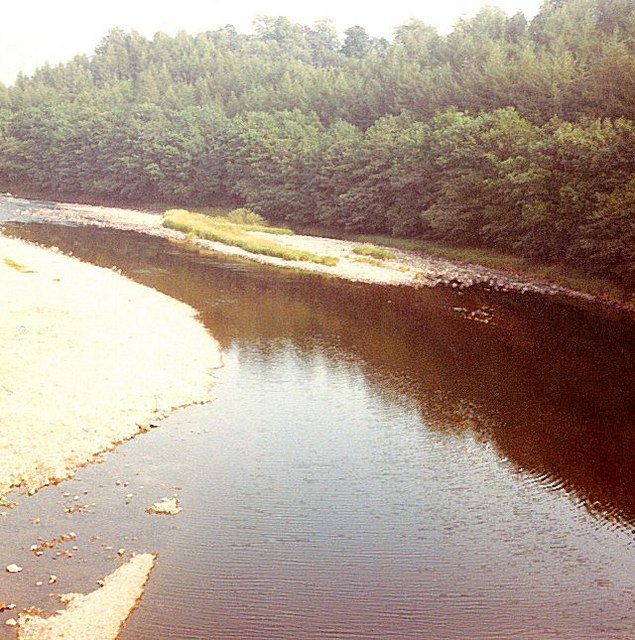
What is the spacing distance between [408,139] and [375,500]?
189ft

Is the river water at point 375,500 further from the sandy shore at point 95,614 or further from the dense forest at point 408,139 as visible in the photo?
the dense forest at point 408,139

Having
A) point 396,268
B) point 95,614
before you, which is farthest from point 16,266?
point 95,614

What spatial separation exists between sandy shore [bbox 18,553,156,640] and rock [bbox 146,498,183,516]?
2.72 meters

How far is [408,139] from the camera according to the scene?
73.7 meters

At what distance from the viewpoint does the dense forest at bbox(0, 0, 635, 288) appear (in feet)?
171

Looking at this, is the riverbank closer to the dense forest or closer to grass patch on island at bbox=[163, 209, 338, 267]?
grass patch on island at bbox=[163, 209, 338, 267]

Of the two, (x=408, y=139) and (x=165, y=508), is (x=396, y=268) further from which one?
(x=165, y=508)

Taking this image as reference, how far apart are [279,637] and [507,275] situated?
4445 cm

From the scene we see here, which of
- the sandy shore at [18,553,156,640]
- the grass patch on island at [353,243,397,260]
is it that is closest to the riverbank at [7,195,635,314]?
the grass patch on island at [353,243,397,260]

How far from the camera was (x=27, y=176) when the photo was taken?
126 m

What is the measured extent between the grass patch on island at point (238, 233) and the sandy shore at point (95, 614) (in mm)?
44209

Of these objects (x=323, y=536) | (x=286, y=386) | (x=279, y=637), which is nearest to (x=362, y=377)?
(x=286, y=386)

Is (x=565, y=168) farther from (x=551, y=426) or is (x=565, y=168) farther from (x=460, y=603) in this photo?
(x=460, y=603)

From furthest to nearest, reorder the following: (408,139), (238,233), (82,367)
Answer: (238,233), (408,139), (82,367)
